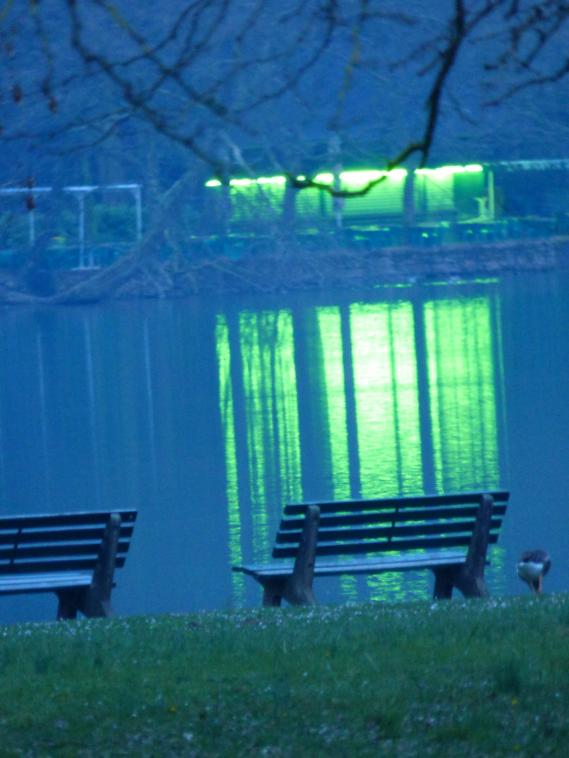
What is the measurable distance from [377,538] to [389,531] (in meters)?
0.08

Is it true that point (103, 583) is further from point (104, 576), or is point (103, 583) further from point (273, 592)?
point (273, 592)

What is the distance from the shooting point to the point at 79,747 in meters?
4.49

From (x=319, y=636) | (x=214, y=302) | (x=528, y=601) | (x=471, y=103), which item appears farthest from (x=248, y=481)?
(x=214, y=302)

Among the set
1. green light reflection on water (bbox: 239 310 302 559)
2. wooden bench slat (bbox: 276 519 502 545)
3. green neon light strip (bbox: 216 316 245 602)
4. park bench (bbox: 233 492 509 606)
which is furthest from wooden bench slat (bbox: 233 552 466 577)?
green light reflection on water (bbox: 239 310 302 559)

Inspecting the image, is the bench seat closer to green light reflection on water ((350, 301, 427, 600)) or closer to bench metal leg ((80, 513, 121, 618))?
bench metal leg ((80, 513, 121, 618))

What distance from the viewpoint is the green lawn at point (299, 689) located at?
14.8ft

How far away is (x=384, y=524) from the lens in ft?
28.4

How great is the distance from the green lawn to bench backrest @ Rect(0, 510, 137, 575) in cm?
148

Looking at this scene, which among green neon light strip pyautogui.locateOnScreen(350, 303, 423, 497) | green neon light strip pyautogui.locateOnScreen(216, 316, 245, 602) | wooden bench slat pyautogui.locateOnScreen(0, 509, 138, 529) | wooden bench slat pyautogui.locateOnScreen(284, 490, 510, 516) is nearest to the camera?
wooden bench slat pyautogui.locateOnScreen(0, 509, 138, 529)

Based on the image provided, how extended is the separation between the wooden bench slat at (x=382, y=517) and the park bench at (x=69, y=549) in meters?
0.91

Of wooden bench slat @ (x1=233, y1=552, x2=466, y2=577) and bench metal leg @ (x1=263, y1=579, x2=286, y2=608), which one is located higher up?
wooden bench slat @ (x1=233, y1=552, x2=466, y2=577)

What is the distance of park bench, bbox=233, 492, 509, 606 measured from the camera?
831cm

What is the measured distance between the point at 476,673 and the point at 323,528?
3.32m

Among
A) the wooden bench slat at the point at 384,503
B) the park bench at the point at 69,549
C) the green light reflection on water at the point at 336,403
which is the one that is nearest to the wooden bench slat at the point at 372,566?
the wooden bench slat at the point at 384,503
